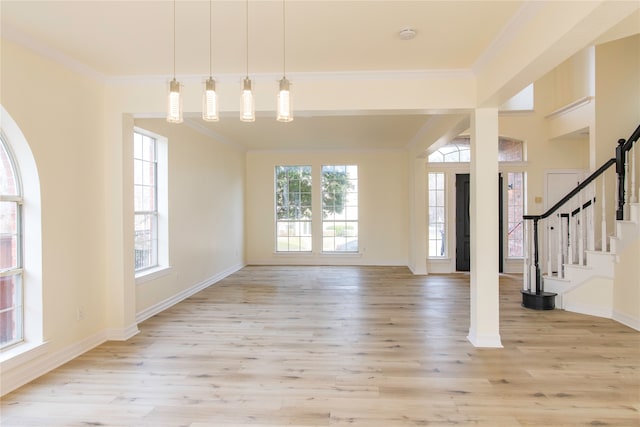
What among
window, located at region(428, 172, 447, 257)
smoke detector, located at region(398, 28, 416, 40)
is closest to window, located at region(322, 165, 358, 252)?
window, located at region(428, 172, 447, 257)

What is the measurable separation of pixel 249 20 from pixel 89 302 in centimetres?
299

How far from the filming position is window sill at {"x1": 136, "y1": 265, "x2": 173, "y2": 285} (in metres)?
4.18

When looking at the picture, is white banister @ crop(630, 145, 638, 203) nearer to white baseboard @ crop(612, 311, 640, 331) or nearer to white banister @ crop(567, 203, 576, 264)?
white banister @ crop(567, 203, 576, 264)

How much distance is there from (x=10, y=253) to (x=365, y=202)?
21.2 feet

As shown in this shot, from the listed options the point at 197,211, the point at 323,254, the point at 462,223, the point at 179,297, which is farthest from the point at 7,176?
the point at 462,223

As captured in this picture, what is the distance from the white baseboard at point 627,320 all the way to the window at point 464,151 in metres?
3.79

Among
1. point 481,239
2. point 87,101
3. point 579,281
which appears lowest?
point 579,281

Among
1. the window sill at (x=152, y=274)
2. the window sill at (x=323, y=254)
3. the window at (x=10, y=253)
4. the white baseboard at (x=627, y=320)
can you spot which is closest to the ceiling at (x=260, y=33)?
the window at (x=10, y=253)

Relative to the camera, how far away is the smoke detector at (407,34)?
8.45 ft

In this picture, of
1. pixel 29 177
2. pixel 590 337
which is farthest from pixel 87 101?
pixel 590 337

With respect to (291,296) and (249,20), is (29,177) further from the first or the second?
(291,296)

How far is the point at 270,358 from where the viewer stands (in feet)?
10.3

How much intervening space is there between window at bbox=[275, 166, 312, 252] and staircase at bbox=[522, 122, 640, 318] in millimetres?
4655

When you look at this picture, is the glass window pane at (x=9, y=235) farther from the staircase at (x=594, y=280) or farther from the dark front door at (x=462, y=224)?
the dark front door at (x=462, y=224)
